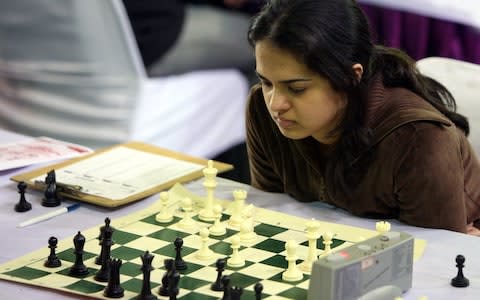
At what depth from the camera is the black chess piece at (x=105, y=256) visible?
1816 mm

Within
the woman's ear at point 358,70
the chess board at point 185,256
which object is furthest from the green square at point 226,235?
the woman's ear at point 358,70

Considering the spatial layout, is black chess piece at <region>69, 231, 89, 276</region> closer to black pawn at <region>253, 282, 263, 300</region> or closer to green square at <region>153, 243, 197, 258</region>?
green square at <region>153, 243, 197, 258</region>

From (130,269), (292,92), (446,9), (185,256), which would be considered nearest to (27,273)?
(130,269)

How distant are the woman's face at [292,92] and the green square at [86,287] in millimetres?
556

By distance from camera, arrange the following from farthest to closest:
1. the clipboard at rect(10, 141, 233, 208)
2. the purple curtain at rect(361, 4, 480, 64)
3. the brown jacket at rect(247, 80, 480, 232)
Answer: the purple curtain at rect(361, 4, 480, 64), the clipboard at rect(10, 141, 233, 208), the brown jacket at rect(247, 80, 480, 232)

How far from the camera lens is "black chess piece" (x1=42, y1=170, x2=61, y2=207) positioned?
2232 mm

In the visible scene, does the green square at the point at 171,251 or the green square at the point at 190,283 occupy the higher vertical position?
the green square at the point at 171,251

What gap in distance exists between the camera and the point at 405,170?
2.20 metres

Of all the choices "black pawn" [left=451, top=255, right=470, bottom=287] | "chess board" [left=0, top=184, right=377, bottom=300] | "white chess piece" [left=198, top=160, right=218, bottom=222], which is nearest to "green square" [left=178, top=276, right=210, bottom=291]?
"chess board" [left=0, top=184, right=377, bottom=300]

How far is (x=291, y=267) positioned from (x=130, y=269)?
0.96 ft

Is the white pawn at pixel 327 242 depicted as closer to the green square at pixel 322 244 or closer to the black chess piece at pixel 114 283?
the green square at pixel 322 244

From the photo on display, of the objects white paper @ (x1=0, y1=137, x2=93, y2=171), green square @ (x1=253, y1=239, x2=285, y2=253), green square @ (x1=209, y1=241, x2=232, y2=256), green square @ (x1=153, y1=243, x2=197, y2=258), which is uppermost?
white paper @ (x1=0, y1=137, x2=93, y2=171)

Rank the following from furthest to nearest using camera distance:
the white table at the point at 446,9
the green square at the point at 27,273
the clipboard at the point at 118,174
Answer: the white table at the point at 446,9
the clipboard at the point at 118,174
the green square at the point at 27,273

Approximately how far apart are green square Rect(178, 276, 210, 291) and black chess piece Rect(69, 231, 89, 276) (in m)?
0.18
